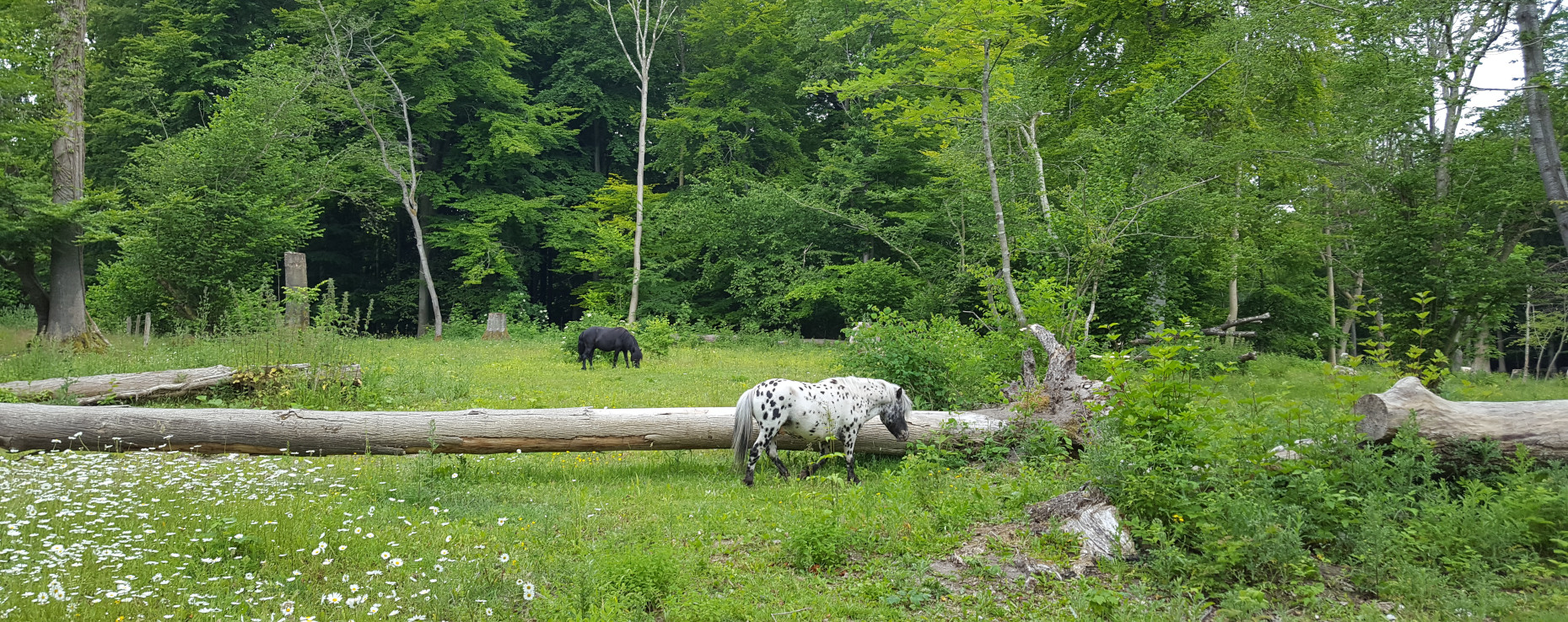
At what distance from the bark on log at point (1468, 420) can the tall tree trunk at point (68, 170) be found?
76.6 feet

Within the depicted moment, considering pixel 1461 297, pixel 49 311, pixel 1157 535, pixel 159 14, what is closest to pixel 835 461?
pixel 1157 535

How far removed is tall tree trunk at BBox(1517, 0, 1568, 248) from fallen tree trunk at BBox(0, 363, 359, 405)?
16.4 m

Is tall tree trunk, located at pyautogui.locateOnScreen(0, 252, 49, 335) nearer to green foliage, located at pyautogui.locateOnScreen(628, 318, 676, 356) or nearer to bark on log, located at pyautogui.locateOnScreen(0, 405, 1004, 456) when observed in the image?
green foliage, located at pyautogui.locateOnScreen(628, 318, 676, 356)

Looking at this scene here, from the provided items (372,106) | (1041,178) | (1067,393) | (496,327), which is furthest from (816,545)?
(372,106)

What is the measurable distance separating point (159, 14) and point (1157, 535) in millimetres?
37794

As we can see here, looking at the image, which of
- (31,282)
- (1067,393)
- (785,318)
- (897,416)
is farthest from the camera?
(785,318)

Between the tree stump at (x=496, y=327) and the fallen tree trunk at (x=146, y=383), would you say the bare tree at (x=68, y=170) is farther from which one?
the fallen tree trunk at (x=146, y=383)

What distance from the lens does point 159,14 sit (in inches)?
1149

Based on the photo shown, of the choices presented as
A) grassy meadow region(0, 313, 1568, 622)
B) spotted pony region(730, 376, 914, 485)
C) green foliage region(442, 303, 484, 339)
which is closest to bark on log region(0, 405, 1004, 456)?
grassy meadow region(0, 313, 1568, 622)

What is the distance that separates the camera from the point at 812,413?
764 cm

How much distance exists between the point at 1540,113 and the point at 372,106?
30.0m

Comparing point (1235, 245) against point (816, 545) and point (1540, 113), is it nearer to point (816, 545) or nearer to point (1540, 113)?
point (1540, 113)

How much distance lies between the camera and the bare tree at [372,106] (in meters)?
26.3

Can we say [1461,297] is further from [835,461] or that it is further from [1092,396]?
[835,461]
